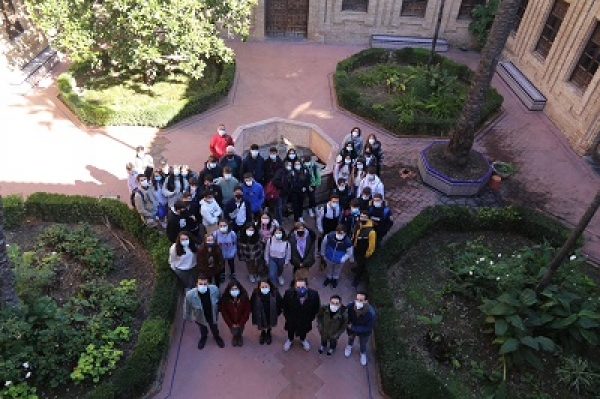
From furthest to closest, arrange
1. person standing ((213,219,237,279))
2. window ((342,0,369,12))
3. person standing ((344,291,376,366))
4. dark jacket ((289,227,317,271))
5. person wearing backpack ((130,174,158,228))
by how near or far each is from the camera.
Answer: window ((342,0,369,12)) → person wearing backpack ((130,174,158,228)) → dark jacket ((289,227,317,271)) → person standing ((213,219,237,279)) → person standing ((344,291,376,366))

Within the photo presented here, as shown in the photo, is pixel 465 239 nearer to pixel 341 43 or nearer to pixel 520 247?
pixel 520 247

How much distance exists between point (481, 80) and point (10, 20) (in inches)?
552

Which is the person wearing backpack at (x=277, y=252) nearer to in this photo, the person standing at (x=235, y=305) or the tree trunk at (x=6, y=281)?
the person standing at (x=235, y=305)

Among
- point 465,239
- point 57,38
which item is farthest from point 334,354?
point 57,38

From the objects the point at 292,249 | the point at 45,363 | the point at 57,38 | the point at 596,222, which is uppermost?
the point at 57,38

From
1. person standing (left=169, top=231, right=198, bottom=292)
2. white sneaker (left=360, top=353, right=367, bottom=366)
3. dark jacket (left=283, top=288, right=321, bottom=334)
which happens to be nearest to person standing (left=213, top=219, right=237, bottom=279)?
person standing (left=169, top=231, right=198, bottom=292)

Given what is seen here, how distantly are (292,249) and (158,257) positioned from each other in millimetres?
2546

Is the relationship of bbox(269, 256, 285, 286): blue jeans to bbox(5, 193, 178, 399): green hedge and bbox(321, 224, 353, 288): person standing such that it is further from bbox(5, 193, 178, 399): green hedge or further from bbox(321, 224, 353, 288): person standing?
bbox(5, 193, 178, 399): green hedge

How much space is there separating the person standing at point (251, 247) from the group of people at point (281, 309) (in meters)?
1.07

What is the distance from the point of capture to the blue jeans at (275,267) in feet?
26.1

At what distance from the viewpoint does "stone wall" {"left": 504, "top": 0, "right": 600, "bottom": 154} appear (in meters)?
12.8

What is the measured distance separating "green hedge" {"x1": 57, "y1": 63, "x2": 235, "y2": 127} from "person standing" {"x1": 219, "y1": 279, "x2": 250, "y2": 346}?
7417 mm

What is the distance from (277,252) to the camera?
7.79 metres

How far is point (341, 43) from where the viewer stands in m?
18.9
